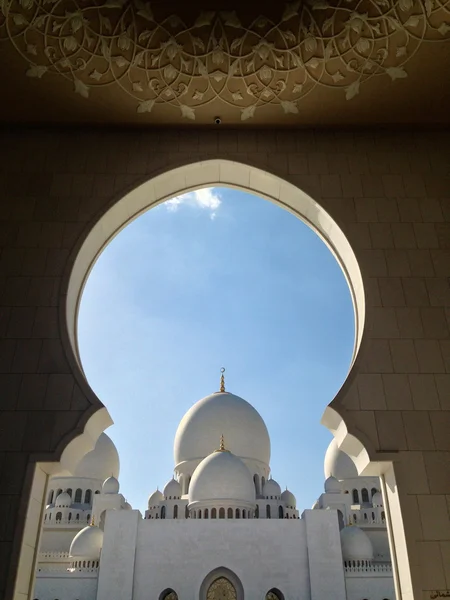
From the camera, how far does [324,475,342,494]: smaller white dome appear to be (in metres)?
19.4

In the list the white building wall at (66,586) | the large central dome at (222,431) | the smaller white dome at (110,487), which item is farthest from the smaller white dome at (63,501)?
the white building wall at (66,586)

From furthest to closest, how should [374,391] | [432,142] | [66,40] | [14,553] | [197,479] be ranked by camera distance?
[197,479] < [432,142] < [66,40] < [374,391] < [14,553]

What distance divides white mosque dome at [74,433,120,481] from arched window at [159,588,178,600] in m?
7.46

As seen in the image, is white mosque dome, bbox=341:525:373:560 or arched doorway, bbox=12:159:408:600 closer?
arched doorway, bbox=12:159:408:600

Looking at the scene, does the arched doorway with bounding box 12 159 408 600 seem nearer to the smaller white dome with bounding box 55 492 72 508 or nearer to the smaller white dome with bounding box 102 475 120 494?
the smaller white dome with bounding box 102 475 120 494

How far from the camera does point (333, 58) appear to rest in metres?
3.44

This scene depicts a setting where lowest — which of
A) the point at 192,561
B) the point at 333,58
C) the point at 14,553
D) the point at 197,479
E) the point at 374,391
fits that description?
the point at 14,553

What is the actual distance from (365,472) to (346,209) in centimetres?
179

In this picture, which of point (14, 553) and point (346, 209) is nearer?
point (14, 553)

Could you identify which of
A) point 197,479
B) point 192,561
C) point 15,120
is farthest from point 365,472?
point 197,479

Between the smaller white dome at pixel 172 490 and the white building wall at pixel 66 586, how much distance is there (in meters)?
4.16

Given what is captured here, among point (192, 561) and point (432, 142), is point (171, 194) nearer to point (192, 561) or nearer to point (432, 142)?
point (432, 142)

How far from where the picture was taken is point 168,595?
14.3 metres

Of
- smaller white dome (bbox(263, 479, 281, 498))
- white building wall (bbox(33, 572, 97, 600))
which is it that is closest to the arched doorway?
white building wall (bbox(33, 572, 97, 600))
